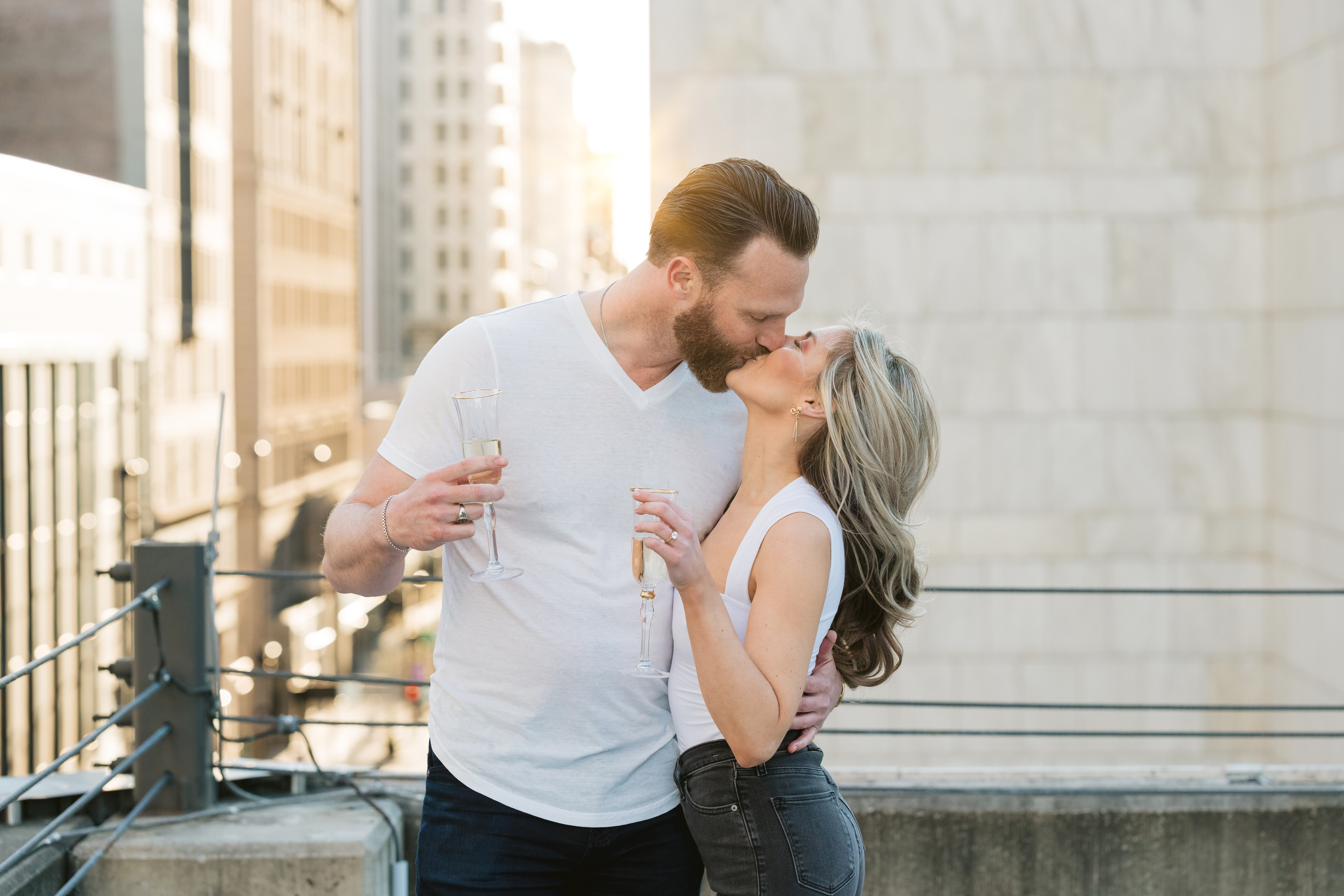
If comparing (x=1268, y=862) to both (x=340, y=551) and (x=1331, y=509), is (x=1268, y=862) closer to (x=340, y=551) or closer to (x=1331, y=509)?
(x=340, y=551)

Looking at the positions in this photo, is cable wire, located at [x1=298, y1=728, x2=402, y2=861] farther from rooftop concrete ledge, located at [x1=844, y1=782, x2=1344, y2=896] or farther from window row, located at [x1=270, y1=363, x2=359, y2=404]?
window row, located at [x1=270, y1=363, x2=359, y2=404]

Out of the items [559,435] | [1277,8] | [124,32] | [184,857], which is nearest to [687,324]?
[559,435]

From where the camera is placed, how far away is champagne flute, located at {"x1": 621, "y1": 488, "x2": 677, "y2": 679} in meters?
1.94

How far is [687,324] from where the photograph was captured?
241 cm

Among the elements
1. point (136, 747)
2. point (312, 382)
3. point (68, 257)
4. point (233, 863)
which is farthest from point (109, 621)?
point (312, 382)

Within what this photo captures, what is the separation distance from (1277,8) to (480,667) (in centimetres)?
824

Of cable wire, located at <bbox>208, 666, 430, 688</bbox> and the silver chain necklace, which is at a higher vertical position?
the silver chain necklace

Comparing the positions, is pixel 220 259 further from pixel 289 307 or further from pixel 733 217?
pixel 733 217

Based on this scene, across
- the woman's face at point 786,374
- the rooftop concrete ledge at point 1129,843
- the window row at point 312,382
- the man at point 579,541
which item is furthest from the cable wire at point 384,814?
the window row at point 312,382

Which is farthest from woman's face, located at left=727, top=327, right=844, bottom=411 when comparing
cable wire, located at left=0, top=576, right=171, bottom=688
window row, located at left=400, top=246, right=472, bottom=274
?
window row, located at left=400, top=246, right=472, bottom=274

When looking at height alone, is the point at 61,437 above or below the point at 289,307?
below

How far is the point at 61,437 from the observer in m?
25.4

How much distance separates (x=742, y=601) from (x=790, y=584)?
13 centimetres

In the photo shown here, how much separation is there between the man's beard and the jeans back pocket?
85cm
